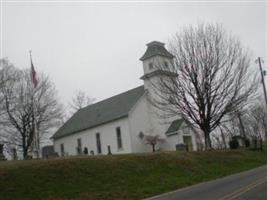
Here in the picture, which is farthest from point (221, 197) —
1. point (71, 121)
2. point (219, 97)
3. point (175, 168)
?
point (71, 121)

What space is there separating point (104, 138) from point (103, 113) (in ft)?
14.3

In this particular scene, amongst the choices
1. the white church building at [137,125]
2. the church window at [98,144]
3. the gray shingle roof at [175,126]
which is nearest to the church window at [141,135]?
the white church building at [137,125]

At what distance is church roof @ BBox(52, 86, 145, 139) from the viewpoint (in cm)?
5388

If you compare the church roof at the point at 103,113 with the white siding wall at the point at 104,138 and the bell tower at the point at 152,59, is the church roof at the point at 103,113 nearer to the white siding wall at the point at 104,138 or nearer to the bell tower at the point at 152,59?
the white siding wall at the point at 104,138

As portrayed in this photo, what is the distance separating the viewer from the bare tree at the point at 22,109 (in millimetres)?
57156

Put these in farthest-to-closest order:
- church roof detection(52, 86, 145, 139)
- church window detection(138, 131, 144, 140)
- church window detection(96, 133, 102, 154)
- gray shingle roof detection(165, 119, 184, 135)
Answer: church window detection(96, 133, 102, 154) < church roof detection(52, 86, 145, 139) < gray shingle roof detection(165, 119, 184, 135) < church window detection(138, 131, 144, 140)

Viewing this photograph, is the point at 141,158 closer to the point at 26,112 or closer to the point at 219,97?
the point at 219,97

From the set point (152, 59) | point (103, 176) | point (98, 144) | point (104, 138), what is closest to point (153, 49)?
point (152, 59)

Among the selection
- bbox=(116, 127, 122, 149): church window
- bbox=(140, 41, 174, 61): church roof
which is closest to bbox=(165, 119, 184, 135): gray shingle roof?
bbox=(116, 127, 122, 149): church window

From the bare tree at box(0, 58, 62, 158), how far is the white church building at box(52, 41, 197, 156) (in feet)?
20.1

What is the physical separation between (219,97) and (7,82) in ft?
97.7

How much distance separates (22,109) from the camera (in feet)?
191

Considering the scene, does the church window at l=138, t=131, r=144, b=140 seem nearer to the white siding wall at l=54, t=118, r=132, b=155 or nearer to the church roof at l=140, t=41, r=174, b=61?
the white siding wall at l=54, t=118, r=132, b=155

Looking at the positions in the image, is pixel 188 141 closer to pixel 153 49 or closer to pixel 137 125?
pixel 137 125
